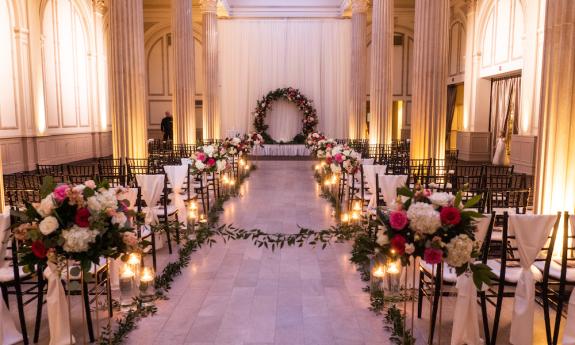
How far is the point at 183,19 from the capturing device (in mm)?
13969

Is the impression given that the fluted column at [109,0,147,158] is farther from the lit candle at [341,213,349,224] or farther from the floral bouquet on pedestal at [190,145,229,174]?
the lit candle at [341,213,349,224]

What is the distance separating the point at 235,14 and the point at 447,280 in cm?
1902

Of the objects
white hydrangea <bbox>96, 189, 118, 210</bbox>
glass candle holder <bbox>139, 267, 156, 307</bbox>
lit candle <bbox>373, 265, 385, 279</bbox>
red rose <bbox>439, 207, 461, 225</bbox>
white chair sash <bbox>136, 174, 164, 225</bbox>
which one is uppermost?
white hydrangea <bbox>96, 189, 118, 210</bbox>

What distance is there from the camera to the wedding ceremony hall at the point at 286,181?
3.50 metres

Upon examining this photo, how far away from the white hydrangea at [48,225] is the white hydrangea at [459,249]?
225cm

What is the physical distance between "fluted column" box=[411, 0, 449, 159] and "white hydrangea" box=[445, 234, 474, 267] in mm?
6495

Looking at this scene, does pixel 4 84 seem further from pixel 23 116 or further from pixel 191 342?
pixel 191 342

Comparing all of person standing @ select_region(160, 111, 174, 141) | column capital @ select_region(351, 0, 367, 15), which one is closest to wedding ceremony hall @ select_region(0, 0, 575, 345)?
person standing @ select_region(160, 111, 174, 141)

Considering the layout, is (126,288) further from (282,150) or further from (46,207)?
(282,150)

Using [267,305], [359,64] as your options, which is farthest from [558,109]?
[359,64]

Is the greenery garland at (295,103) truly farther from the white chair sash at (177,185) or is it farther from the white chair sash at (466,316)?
the white chair sash at (466,316)

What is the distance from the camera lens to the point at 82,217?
9.43 feet

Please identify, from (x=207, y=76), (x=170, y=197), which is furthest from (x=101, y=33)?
(x=170, y=197)

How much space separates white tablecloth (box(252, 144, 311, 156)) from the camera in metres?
19.5
